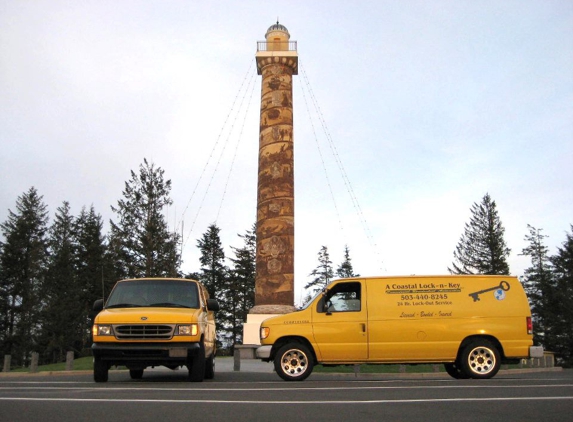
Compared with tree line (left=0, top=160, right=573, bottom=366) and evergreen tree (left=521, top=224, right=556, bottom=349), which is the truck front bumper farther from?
evergreen tree (left=521, top=224, right=556, bottom=349)

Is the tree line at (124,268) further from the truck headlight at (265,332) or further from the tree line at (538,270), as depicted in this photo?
the truck headlight at (265,332)

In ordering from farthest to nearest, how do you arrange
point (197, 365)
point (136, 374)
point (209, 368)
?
point (136, 374)
point (209, 368)
point (197, 365)

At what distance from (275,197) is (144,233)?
2587 cm

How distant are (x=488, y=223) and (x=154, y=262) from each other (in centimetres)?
3857

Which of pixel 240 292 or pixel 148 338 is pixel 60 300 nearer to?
pixel 240 292

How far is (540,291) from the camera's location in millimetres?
74875

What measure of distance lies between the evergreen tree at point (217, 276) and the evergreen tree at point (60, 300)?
13881 mm

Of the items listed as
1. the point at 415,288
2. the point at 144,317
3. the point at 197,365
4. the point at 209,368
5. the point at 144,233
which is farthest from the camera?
the point at 144,233

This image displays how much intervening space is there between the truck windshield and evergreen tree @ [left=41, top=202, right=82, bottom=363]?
51676 mm

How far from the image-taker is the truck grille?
507 inches

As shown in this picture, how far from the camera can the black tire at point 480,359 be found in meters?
14.1

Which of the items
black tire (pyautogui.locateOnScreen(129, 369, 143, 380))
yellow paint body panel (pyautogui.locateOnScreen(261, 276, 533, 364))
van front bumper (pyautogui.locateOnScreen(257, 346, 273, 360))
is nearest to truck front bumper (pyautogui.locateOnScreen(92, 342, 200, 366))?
van front bumper (pyautogui.locateOnScreen(257, 346, 273, 360))

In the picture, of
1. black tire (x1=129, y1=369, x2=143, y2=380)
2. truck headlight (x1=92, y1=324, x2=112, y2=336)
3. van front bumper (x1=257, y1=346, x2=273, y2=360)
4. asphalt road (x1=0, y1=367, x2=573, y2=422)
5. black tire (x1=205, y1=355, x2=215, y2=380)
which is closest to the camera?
asphalt road (x1=0, y1=367, x2=573, y2=422)

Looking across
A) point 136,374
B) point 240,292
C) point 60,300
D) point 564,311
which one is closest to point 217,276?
point 240,292
